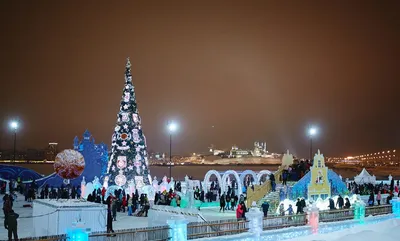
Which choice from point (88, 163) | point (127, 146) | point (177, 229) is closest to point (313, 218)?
point (177, 229)

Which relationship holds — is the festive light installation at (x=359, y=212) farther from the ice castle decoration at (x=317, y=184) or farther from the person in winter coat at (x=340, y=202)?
the ice castle decoration at (x=317, y=184)

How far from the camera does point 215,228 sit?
1511cm

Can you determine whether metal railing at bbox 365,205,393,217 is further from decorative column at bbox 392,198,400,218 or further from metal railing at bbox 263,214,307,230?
metal railing at bbox 263,214,307,230

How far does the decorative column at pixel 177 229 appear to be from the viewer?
1377cm

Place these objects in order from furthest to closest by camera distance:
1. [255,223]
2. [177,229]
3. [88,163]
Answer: [88,163] → [255,223] → [177,229]

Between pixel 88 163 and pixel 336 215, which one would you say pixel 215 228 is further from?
pixel 88 163

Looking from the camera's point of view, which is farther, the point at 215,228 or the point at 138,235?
the point at 215,228

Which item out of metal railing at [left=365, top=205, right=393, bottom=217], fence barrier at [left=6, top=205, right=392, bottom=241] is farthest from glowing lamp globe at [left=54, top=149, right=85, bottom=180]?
metal railing at [left=365, top=205, right=393, bottom=217]

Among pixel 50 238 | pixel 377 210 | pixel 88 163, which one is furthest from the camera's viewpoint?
pixel 88 163

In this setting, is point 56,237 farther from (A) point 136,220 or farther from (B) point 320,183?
(B) point 320,183

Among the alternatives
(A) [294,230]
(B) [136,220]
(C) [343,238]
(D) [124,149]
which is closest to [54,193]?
(D) [124,149]

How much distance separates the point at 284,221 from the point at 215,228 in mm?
3873

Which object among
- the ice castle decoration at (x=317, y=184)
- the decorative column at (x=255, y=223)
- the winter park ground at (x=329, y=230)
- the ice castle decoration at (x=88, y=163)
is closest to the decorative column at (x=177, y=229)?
the winter park ground at (x=329, y=230)

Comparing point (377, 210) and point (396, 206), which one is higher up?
point (396, 206)
